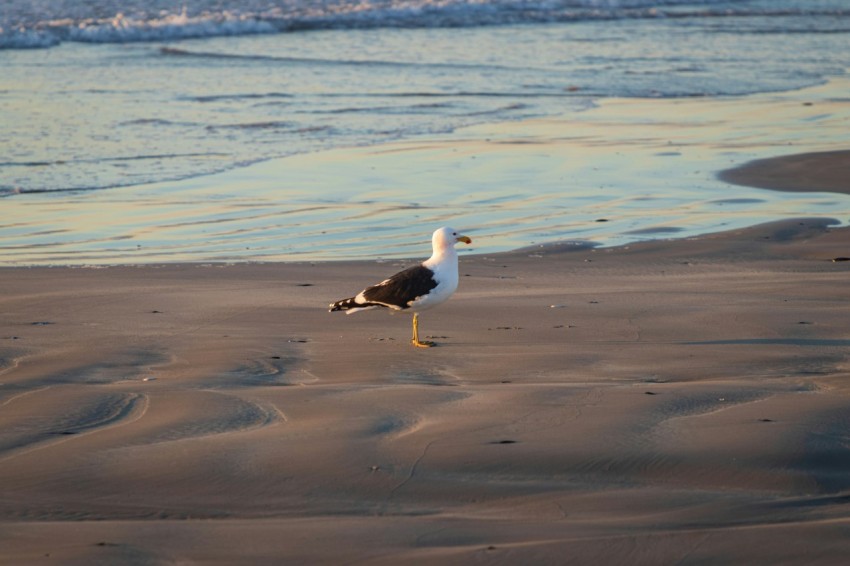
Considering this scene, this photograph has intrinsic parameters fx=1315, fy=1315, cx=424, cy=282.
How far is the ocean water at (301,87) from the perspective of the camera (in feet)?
38.7

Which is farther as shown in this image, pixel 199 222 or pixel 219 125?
pixel 219 125

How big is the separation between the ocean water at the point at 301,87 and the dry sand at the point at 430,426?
257cm

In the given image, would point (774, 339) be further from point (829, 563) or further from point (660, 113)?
point (660, 113)

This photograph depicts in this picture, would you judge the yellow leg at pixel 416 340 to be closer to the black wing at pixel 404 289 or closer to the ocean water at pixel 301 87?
the black wing at pixel 404 289

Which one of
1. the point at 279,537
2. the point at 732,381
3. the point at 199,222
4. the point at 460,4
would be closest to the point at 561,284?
the point at 732,381

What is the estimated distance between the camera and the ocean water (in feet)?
38.7

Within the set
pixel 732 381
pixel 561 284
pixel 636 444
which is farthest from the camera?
pixel 561 284

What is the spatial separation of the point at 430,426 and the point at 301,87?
17.1 metres

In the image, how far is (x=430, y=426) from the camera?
5.36 meters

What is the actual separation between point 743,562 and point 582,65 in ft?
71.0

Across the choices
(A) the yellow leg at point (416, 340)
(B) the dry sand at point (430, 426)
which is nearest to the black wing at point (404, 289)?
(A) the yellow leg at point (416, 340)

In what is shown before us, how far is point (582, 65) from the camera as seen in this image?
81.8 feet

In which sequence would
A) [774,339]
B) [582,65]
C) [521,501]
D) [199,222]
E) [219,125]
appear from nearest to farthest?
[521,501], [774,339], [199,222], [219,125], [582,65]

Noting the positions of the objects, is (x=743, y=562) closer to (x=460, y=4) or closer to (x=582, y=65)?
(x=582, y=65)
